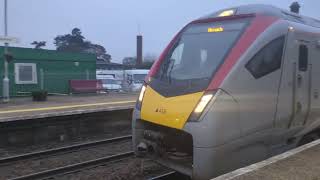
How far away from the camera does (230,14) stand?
9.06m

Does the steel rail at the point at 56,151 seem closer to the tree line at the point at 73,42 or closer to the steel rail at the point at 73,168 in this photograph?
the steel rail at the point at 73,168

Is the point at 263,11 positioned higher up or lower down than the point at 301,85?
higher up

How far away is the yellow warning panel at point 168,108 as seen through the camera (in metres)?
7.80

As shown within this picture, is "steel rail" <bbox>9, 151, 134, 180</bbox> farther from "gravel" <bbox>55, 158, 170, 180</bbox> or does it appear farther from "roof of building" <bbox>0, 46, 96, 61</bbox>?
"roof of building" <bbox>0, 46, 96, 61</bbox>

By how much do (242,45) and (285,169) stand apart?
201 cm

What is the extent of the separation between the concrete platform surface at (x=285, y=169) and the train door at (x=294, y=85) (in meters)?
0.73

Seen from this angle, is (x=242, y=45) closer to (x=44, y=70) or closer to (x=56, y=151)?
(x=56, y=151)

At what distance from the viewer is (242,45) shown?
820 cm

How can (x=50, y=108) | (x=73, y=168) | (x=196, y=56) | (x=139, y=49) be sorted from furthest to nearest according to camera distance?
(x=139, y=49), (x=50, y=108), (x=73, y=168), (x=196, y=56)

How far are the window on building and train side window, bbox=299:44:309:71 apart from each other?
21737 mm

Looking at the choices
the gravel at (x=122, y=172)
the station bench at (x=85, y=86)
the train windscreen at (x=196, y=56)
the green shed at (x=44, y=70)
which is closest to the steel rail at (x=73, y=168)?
the gravel at (x=122, y=172)

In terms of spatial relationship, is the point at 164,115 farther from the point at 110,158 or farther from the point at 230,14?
the point at 110,158

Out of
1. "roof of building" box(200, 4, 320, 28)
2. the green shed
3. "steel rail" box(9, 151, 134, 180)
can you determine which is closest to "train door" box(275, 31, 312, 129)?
"roof of building" box(200, 4, 320, 28)

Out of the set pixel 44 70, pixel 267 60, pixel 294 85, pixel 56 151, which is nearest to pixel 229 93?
pixel 267 60
